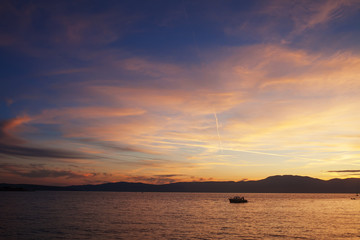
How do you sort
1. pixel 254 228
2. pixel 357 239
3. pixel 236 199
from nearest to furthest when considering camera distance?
1. pixel 357 239
2. pixel 254 228
3. pixel 236 199

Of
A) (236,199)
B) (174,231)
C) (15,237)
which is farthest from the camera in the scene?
(236,199)

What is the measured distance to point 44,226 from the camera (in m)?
62.5

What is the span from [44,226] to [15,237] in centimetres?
1364

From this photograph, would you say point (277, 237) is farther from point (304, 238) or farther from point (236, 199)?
point (236, 199)

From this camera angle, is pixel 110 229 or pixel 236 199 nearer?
pixel 110 229

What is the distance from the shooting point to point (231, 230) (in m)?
63.0

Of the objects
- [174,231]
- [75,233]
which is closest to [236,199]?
[174,231]

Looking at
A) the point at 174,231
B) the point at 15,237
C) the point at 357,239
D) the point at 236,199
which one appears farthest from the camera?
the point at 236,199

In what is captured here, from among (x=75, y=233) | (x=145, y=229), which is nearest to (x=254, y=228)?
(x=145, y=229)

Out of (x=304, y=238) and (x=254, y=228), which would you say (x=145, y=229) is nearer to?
(x=254, y=228)

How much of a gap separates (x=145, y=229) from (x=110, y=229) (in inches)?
288

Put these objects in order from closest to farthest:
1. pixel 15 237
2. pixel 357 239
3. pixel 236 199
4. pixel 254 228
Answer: pixel 15 237, pixel 357 239, pixel 254 228, pixel 236 199

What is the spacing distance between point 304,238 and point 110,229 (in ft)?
127

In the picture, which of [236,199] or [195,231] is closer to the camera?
[195,231]
